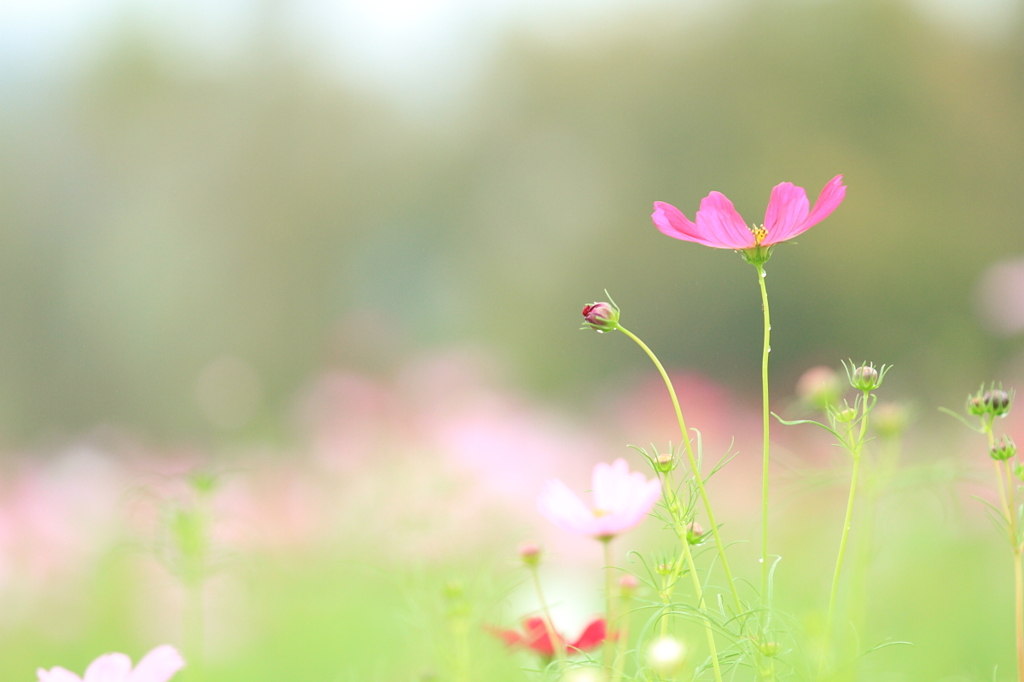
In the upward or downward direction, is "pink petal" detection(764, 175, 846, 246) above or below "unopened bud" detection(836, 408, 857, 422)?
above

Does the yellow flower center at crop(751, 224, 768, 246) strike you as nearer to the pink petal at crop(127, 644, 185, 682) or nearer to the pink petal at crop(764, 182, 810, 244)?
the pink petal at crop(764, 182, 810, 244)

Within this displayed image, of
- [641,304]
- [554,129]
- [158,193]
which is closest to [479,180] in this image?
[554,129]

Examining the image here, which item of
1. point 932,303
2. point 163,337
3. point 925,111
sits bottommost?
point 932,303

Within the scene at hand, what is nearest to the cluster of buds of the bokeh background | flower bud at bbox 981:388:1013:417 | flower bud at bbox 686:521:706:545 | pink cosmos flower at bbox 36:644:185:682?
flower bud at bbox 981:388:1013:417

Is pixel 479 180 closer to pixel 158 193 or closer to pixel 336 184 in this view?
pixel 336 184

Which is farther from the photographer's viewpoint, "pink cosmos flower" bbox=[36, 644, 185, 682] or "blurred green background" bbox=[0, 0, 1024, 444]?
"blurred green background" bbox=[0, 0, 1024, 444]
